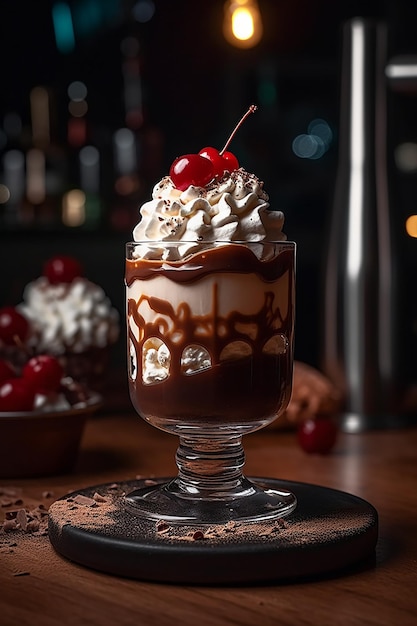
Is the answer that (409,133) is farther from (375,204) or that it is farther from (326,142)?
(375,204)

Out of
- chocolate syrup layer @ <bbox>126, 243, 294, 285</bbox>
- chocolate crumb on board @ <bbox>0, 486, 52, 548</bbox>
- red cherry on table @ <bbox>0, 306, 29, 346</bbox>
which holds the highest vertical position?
chocolate syrup layer @ <bbox>126, 243, 294, 285</bbox>

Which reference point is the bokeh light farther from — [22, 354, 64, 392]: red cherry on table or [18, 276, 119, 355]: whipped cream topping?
[22, 354, 64, 392]: red cherry on table

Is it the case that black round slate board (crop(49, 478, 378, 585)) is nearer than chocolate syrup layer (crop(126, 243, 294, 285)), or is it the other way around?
black round slate board (crop(49, 478, 378, 585))

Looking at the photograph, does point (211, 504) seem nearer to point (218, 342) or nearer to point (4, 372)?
point (218, 342)

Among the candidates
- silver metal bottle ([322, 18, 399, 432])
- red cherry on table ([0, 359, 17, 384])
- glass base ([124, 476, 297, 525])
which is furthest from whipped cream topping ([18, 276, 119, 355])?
glass base ([124, 476, 297, 525])

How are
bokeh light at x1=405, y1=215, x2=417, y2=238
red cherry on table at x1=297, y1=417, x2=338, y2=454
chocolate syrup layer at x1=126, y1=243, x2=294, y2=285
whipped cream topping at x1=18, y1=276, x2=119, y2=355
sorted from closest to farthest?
chocolate syrup layer at x1=126, y1=243, x2=294, y2=285 < red cherry on table at x1=297, y1=417, x2=338, y2=454 < whipped cream topping at x1=18, y1=276, x2=119, y2=355 < bokeh light at x1=405, y1=215, x2=417, y2=238

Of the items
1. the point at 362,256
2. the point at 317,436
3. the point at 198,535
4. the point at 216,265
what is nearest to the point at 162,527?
the point at 198,535

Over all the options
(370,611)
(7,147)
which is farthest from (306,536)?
(7,147)
